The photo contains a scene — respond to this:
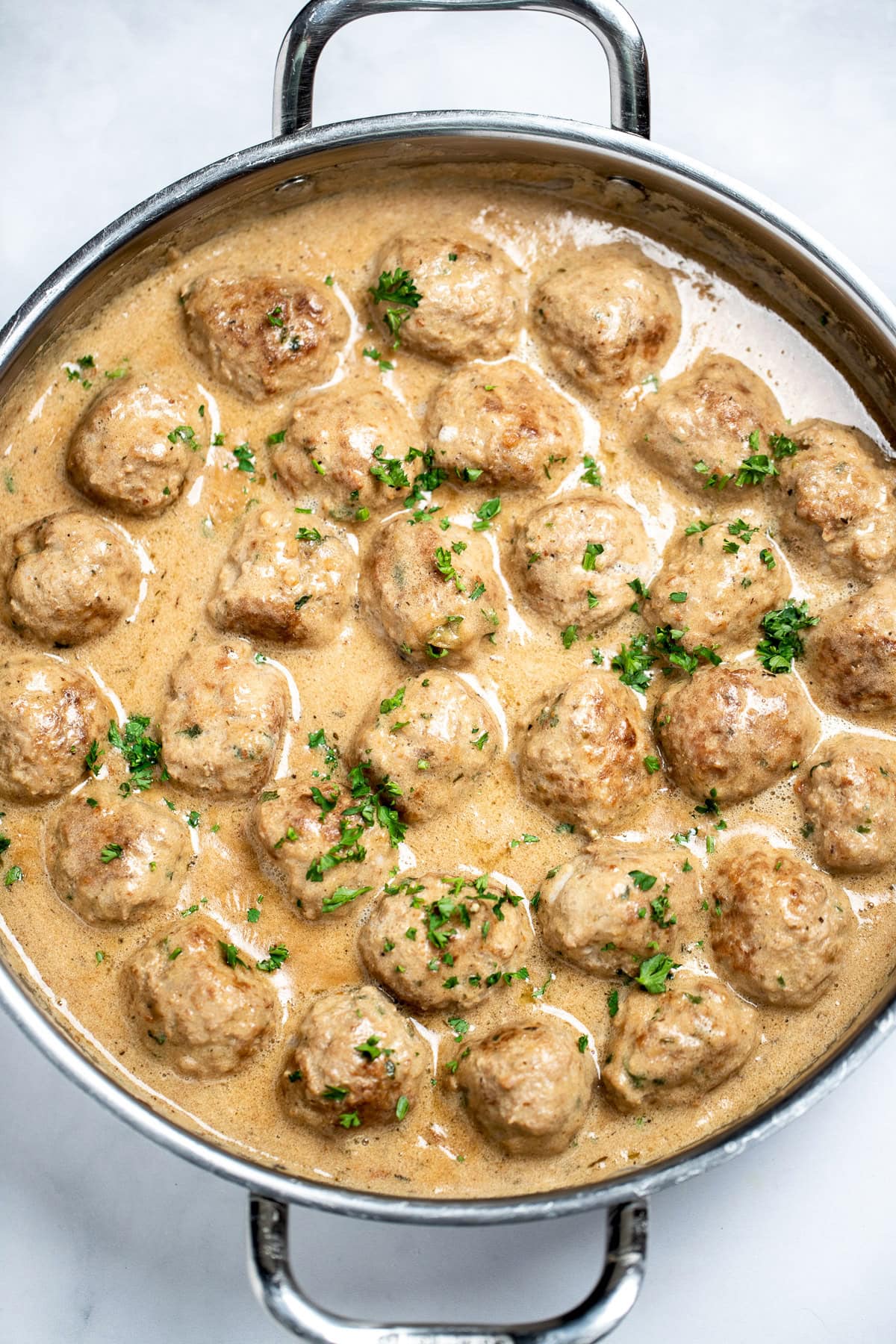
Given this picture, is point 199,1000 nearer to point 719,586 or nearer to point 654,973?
point 654,973

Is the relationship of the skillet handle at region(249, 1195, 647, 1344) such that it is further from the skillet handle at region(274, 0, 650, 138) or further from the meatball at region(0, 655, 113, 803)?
the skillet handle at region(274, 0, 650, 138)

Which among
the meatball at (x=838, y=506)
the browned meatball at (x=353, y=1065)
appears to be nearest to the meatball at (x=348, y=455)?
the meatball at (x=838, y=506)

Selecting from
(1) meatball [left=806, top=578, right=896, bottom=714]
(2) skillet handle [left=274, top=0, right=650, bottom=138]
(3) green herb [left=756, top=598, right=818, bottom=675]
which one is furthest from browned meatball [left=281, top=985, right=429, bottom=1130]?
(2) skillet handle [left=274, top=0, right=650, bottom=138]

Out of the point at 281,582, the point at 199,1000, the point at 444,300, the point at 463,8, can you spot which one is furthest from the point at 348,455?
the point at 199,1000

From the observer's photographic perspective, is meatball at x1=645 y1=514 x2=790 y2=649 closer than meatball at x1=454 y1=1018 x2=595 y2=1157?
No

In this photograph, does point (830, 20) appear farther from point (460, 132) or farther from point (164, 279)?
point (164, 279)

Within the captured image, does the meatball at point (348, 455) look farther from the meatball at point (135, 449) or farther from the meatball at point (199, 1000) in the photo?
the meatball at point (199, 1000)

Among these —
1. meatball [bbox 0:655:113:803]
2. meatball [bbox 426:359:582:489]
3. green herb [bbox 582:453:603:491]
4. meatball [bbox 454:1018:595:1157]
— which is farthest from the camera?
green herb [bbox 582:453:603:491]
